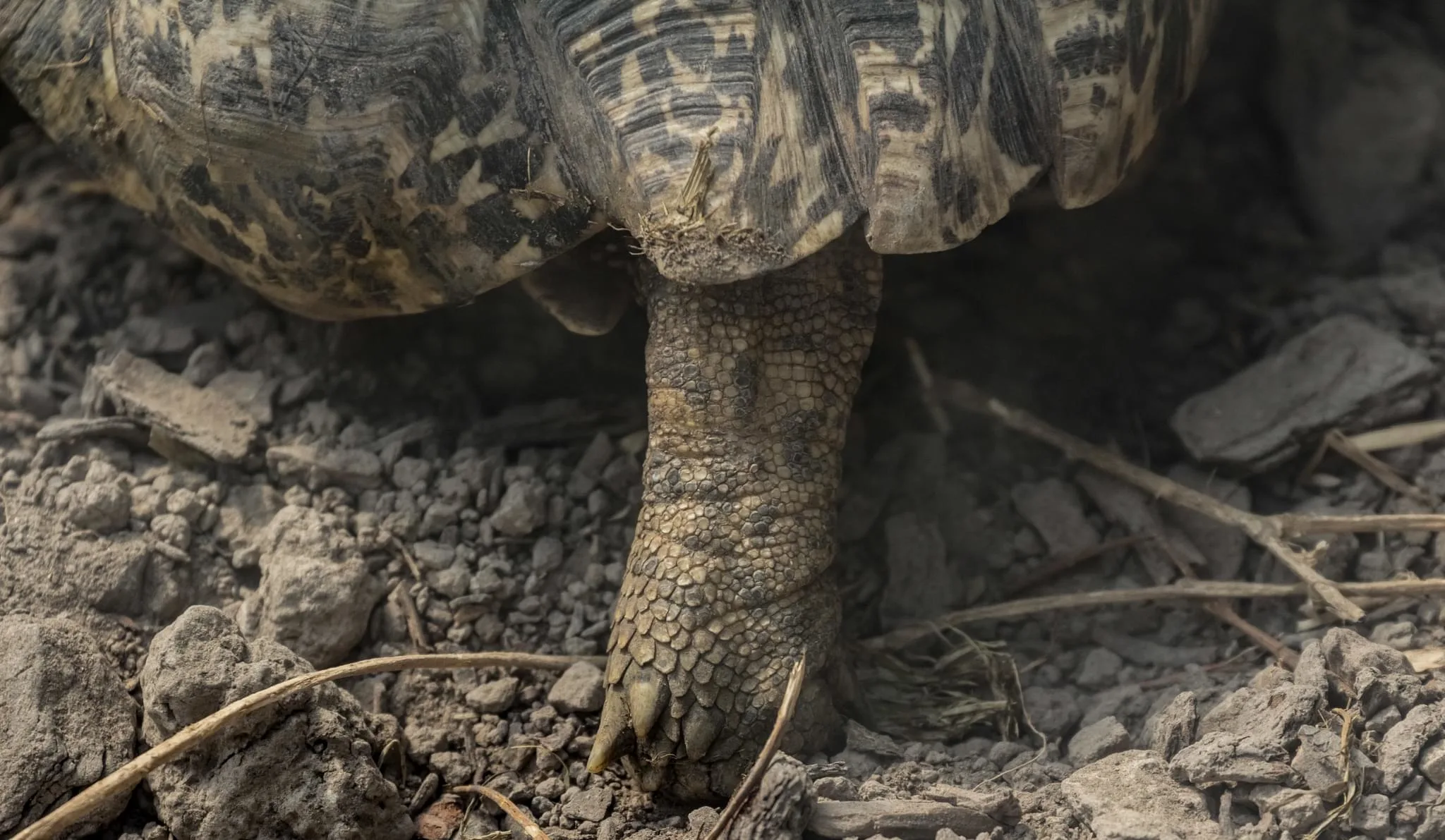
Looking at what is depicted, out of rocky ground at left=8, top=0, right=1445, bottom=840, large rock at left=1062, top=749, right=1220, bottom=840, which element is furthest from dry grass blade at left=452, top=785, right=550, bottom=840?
large rock at left=1062, top=749, right=1220, bottom=840

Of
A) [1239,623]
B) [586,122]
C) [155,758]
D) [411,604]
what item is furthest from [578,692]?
[1239,623]

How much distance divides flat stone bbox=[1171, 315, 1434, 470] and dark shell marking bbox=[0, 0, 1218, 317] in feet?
1.68

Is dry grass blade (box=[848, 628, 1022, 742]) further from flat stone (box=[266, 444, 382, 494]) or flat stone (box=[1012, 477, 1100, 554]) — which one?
flat stone (box=[266, 444, 382, 494])

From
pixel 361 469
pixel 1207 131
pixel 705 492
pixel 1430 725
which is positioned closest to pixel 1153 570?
pixel 1430 725

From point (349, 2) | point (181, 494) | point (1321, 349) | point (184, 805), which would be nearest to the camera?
point (184, 805)

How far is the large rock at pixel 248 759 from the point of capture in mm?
1509

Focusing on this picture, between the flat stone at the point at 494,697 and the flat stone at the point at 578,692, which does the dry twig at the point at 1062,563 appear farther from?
the flat stone at the point at 494,697

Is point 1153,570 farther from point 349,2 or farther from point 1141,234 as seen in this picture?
point 349,2

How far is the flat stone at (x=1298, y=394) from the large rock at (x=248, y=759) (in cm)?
140

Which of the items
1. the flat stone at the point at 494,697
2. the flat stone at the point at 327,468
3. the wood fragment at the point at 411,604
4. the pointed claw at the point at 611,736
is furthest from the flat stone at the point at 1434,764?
the flat stone at the point at 327,468

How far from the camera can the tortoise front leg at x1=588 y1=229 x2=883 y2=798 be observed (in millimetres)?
1685

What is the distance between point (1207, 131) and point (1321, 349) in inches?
26.8

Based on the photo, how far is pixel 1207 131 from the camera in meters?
2.60

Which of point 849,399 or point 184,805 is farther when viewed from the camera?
point 849,399
